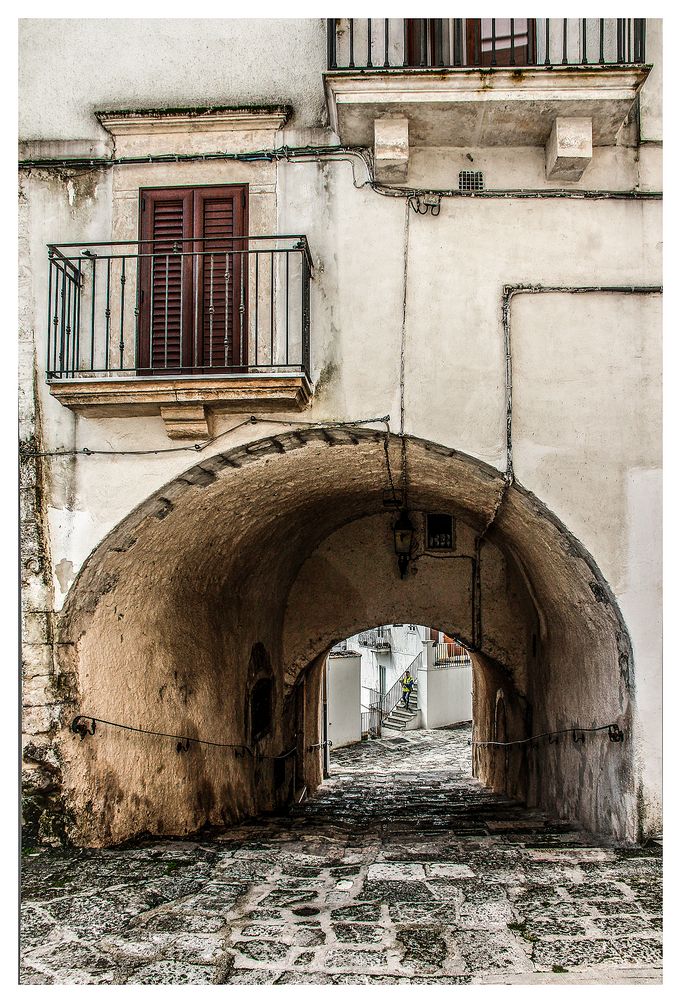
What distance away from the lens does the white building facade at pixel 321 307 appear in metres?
5.86

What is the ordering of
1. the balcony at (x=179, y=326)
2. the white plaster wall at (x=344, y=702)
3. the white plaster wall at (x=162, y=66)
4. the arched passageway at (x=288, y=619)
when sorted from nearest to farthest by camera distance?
the balcony at (x=179, y=326) < the arched passageway at (x=288, y=619) < the white plaster wall at (x=162, y=66) < the white plaster wall at (x=344, y=702)

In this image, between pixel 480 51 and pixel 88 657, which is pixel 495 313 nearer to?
pixel 480 51

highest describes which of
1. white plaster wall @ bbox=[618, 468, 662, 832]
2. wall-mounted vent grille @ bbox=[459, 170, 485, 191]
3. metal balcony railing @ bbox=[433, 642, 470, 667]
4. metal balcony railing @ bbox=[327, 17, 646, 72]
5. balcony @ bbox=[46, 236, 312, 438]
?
metal balcony railing @ bbox=[327, 17, 646, 72]

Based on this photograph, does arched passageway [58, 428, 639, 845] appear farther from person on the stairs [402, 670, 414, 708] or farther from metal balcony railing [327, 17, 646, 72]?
person on the stairs [402, 670, 414, 708]

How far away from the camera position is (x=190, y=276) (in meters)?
6.29

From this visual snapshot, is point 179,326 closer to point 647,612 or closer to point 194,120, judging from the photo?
point 194,120

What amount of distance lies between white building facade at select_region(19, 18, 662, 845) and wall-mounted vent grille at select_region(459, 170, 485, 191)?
0.07ft

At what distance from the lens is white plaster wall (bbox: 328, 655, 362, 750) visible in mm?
22438

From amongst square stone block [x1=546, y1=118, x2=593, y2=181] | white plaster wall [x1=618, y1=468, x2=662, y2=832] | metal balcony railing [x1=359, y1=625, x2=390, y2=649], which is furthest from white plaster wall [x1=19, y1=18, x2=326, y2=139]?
metal balcony railing [x1=359, y1=625, x2=390, y2=649]

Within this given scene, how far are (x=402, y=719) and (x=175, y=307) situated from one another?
2298cm

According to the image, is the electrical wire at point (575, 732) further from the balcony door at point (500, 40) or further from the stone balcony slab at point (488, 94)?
the balcony door at point (500, 40)

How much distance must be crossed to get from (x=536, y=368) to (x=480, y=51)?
2305 mm

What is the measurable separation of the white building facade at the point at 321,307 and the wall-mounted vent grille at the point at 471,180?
0.02m

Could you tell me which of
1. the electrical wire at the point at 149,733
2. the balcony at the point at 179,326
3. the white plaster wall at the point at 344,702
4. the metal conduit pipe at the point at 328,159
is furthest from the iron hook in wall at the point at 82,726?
the white plaster wall at the point at 344,702
